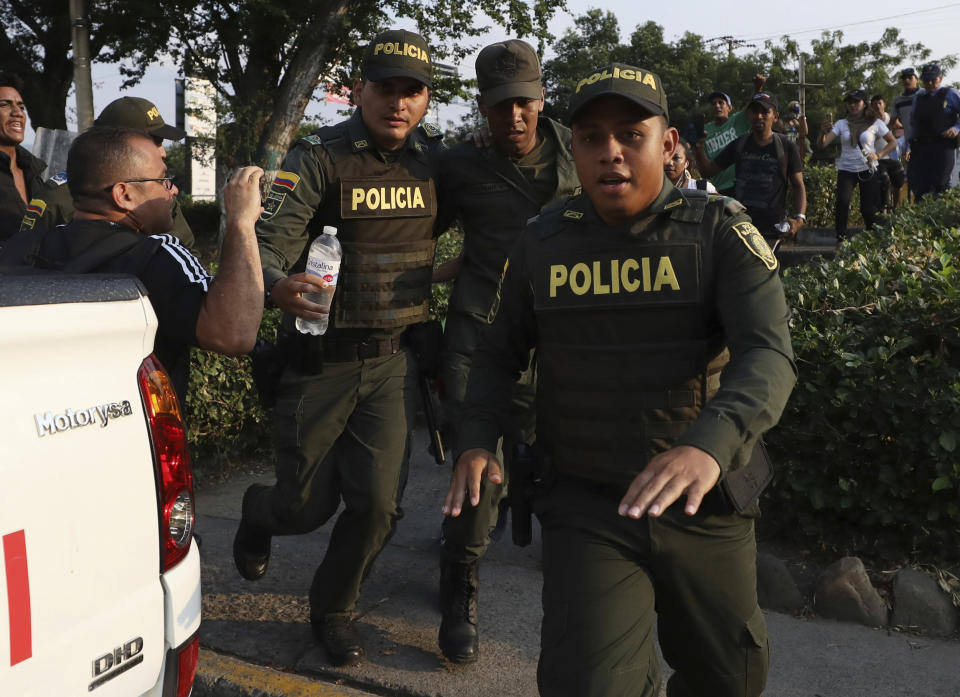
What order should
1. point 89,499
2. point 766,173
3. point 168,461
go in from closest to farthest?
point 89,499 → point 168,461 → point 766,173

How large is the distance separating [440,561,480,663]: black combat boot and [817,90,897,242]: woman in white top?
9.11m

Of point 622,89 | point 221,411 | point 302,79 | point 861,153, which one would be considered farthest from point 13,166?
point 302,79

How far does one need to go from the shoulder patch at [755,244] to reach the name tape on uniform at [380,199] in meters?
1.68

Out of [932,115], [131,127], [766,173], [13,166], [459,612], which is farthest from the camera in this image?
[932,115]

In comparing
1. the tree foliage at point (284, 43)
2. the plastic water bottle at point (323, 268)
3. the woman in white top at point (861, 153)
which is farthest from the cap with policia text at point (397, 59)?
the tree foliage at point (284, 43)

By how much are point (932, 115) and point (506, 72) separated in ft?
27.0

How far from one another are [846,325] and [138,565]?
3198mm

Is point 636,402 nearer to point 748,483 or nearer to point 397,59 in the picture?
point 748,483

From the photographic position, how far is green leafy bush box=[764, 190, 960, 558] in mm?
3906

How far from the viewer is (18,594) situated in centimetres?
173

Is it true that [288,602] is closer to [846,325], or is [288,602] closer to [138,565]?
[138,565]

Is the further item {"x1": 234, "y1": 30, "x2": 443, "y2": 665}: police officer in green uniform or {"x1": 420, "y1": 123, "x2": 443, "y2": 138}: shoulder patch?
{"x1": 420, "y1": 123, "x2": 443, "y2": 138}: shoulder patch

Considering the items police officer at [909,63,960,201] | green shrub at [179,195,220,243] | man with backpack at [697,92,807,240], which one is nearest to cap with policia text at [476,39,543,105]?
man with backpack at [697,92,807,240]

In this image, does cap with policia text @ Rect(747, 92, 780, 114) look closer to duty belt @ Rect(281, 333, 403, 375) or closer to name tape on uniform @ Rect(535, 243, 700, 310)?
duty belt @ Rect(281, 333, 403, 375)
